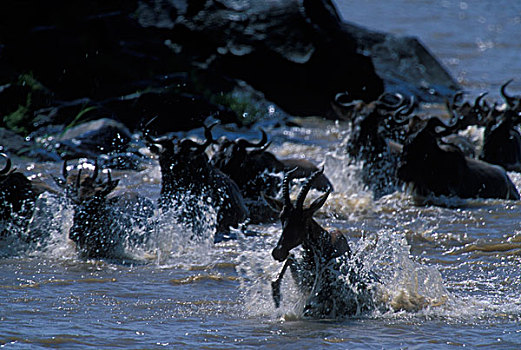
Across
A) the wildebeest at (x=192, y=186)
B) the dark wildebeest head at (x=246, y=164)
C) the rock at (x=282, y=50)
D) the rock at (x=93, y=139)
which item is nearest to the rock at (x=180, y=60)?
the rock at (x=282, y=50)

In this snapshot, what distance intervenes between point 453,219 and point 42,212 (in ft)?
15.3

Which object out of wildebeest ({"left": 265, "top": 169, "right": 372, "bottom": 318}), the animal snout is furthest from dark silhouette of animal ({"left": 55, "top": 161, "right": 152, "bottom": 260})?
the animal snout

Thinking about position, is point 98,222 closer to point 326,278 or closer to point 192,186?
point 192,186

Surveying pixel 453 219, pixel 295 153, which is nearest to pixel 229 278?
pixel 453 219

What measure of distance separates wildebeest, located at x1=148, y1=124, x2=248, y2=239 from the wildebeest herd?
0.01 metres

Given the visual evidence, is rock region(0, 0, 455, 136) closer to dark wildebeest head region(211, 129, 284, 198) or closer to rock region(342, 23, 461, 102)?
rock region(342, 23, 461, 102)

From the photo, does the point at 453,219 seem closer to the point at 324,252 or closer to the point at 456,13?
the point at 324,252

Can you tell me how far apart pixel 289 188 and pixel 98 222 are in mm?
1916

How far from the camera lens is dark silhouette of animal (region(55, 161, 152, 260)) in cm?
905

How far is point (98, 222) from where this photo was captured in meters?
9.14

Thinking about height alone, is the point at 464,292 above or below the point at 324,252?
below

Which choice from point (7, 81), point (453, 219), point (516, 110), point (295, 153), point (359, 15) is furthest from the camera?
point (359, 15)

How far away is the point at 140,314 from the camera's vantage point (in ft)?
23.3

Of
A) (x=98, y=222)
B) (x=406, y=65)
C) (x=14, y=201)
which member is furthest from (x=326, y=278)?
(x=406, y=65)
